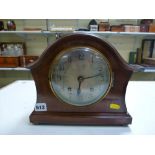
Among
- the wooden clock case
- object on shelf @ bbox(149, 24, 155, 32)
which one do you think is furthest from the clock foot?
object on shelf @ bbox(149, 24, 155, 32)

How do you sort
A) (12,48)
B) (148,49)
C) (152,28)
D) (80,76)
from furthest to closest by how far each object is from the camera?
(148,49) < (12,48) < (152,28) < (80,76)

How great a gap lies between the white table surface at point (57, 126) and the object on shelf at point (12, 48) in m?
1.37

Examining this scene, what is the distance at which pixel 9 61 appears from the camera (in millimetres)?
1961

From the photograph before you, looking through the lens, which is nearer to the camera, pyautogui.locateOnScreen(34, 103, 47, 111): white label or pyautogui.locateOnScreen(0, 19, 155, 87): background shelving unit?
pyautogui.locateOnScreen(34, 103, 47, 111): white label

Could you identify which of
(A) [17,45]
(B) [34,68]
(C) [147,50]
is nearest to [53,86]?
(B) [34,68]

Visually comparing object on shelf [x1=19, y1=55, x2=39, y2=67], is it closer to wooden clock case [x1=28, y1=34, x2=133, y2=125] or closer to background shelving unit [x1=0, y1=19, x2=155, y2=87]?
background shelving unit [x1=0, y1=19, x2=155, y2=87]

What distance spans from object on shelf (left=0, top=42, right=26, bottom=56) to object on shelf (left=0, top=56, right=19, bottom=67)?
0.49 feet

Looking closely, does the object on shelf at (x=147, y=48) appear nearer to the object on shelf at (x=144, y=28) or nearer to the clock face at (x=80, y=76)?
the object on shelf at (x=144, y=28)

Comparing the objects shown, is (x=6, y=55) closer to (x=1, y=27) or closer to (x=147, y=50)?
(x=1, y=27)

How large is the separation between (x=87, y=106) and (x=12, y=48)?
188cm

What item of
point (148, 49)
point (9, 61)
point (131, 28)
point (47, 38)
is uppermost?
point (131, 28)

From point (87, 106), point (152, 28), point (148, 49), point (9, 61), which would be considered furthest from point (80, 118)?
→ point (148, 49)

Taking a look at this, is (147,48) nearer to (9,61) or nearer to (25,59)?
(25,59)

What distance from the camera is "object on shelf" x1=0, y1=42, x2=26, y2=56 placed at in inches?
82.4
